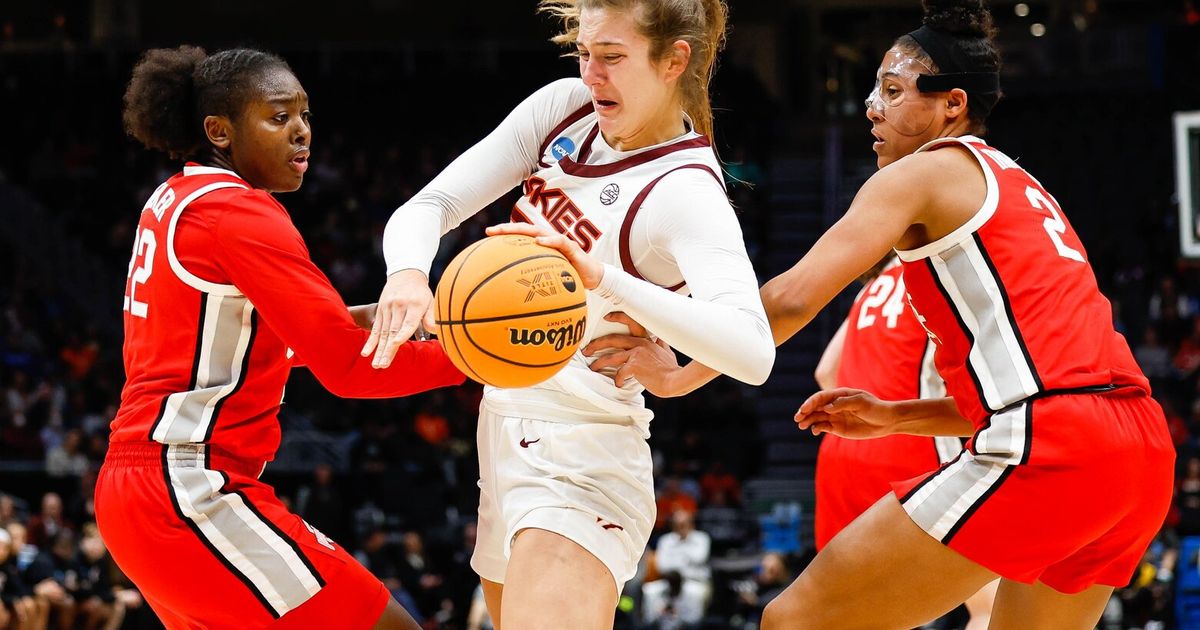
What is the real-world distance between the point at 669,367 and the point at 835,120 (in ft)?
54.5

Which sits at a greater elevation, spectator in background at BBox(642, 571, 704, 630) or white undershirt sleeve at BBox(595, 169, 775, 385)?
white undershirt sleeve at BBox(595, 169, 775, 385)

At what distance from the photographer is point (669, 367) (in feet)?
11.6

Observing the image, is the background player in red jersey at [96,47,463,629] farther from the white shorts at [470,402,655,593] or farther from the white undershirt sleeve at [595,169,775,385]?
the white undershirt sleeve at [595,169,775,385]

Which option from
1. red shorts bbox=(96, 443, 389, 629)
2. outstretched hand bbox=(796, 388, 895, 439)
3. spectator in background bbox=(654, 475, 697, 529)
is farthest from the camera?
spectator in background bbox=(654, 475, 697, 529)

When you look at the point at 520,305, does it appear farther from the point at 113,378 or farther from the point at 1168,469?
the point at 113,378

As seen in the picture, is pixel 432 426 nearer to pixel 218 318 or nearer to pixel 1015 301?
pixel 218 318

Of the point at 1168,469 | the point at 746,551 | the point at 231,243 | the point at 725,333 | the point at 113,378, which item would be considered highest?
the point at 231,243

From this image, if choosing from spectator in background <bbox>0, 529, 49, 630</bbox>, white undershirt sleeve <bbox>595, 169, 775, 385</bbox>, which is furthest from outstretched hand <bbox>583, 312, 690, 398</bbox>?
spectator in background <bbox>0, 529, 49, 630</bbox>

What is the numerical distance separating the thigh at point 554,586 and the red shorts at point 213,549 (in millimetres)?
462

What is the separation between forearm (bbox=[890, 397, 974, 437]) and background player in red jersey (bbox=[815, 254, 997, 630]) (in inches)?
46.0

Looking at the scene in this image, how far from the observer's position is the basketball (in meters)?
3.12

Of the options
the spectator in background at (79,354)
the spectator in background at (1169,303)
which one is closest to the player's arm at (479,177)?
the spectator in background at (79,354)

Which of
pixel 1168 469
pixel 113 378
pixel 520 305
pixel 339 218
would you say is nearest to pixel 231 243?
pixel 520 305

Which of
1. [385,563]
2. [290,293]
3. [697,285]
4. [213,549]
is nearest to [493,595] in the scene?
[213,549]
